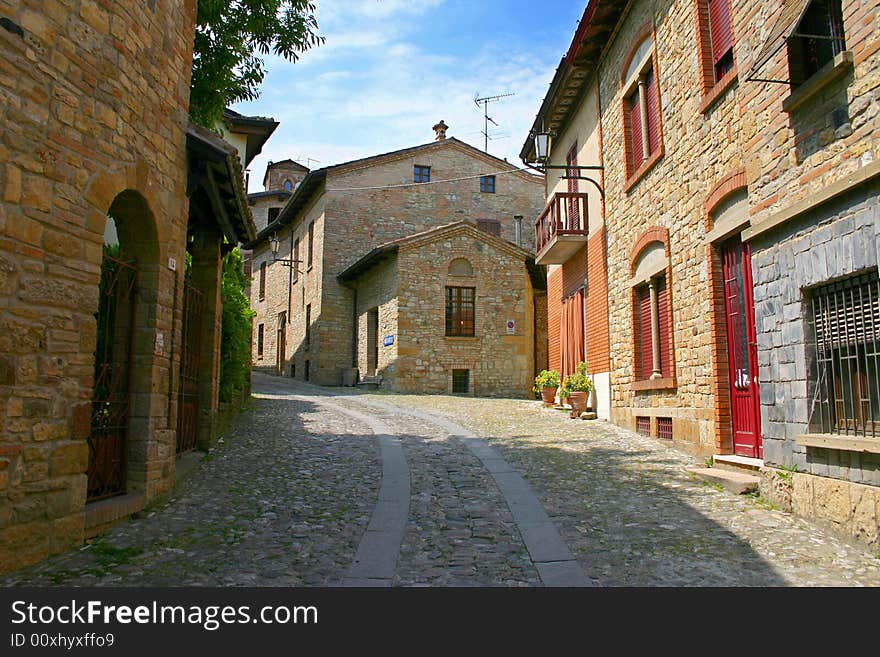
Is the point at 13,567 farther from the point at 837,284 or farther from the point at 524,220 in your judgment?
the point at 524,220

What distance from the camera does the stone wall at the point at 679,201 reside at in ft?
25.6

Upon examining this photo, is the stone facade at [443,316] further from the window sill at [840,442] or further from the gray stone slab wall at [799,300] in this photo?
the window sill at [840,442]

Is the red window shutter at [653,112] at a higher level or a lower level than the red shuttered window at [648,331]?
higher

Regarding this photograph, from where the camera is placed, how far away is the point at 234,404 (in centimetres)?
1082

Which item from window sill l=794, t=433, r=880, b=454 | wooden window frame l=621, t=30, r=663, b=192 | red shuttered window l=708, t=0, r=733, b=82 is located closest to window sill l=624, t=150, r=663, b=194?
wooden window frame l=621, t=30, r=663, b=192

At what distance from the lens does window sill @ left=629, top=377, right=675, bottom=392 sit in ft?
29.5

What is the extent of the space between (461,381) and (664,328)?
473 inches

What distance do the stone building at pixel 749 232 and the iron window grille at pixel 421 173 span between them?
14076 mm

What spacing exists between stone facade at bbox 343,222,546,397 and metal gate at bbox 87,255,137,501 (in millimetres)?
14594

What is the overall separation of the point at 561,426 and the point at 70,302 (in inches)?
345

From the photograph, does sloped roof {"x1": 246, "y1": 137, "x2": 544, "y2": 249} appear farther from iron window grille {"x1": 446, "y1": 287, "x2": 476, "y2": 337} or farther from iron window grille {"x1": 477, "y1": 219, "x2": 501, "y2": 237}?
iron window grille {"x1": 446, "y1": 287, "x2": 476, "y2": 337}

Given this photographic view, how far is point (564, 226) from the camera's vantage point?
13688mm

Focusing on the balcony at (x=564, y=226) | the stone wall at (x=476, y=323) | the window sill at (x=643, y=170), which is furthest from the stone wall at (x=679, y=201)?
the stone wall at (x=476, y=323)
